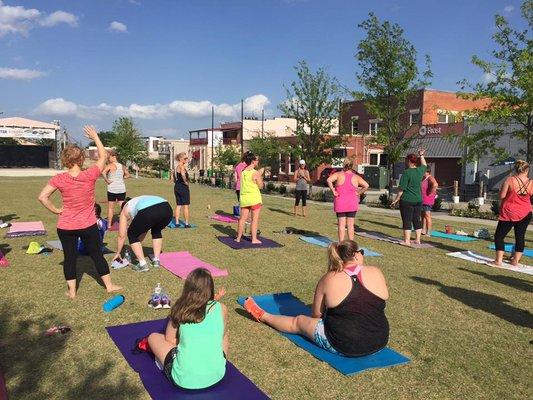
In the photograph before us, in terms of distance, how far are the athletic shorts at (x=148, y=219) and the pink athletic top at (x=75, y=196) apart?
862mm

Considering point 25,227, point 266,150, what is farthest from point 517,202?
point 266,150

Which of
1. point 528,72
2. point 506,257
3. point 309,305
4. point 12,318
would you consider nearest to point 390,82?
point 528,72

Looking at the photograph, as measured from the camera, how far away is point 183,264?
7.13 meters

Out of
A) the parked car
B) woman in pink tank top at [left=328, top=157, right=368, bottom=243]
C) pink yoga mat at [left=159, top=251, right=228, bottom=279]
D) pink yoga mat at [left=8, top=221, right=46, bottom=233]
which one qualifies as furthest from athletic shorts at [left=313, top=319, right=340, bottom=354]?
the parked car

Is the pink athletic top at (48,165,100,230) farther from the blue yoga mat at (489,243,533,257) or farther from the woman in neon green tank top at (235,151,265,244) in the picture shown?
the blue yoga mat at (489,243,533,257)

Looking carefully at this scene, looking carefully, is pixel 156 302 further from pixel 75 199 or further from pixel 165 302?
pixel 75 199

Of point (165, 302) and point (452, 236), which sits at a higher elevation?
point (165, 302)

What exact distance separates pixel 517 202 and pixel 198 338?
6.17 m

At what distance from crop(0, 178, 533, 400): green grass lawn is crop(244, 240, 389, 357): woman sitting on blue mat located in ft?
0.81

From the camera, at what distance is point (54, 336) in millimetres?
4270

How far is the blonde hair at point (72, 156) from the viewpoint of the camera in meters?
5.00

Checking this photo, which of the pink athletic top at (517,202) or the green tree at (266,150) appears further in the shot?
the green tree at (266,150)

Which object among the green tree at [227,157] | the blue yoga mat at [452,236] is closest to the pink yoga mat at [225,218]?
the blue yoga mat at [452,236]

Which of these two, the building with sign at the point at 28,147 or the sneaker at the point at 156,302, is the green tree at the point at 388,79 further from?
the building with sign at the point at 28,147
